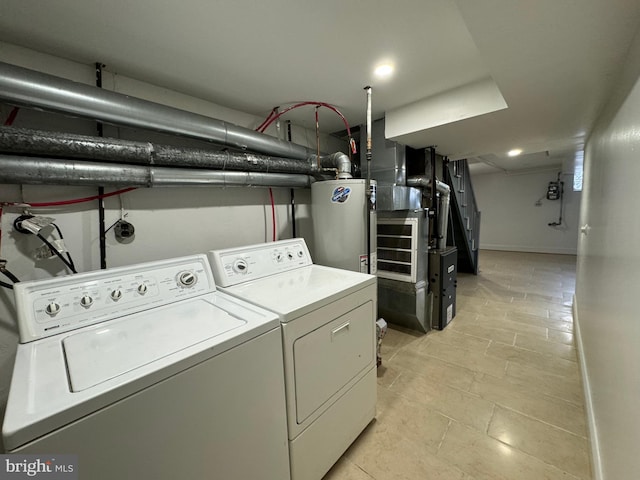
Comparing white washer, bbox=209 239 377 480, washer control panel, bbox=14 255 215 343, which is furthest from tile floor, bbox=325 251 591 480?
washer control panel, bbox=14 255 215 343

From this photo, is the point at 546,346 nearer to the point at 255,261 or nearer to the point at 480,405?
the point at 480,405

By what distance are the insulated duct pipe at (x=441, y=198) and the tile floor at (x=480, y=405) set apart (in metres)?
0.98

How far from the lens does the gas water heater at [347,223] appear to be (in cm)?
185

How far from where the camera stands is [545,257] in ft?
19.2

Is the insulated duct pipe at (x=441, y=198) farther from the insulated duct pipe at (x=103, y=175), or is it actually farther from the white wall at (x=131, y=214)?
the insulated duct pipe at (x=103, y=175)

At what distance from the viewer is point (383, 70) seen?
61.4 inches

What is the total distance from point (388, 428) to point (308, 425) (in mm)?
697

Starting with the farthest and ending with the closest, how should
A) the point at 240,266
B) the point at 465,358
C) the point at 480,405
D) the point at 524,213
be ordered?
the point at 524,213
the point at 465,358
the point at 480,405
the point at 240,266

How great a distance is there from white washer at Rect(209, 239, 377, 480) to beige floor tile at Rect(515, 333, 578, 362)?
1.79 m

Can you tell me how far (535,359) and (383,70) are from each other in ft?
8.47

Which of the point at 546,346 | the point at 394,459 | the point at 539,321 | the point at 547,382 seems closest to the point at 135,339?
the point at 394,459

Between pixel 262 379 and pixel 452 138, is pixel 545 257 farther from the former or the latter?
pixel 262 379

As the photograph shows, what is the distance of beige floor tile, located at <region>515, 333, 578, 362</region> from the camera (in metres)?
2.12

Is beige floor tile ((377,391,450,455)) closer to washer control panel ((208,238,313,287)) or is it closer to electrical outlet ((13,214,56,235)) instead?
washer control panel ((208,238,313,287))
